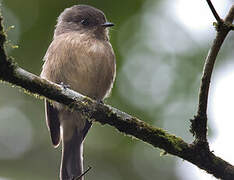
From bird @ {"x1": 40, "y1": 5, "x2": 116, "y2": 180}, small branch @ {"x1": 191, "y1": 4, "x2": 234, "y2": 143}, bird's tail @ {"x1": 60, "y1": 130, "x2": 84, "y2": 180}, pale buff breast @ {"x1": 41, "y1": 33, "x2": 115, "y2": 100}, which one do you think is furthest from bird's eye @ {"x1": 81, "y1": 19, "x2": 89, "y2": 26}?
small branch @ {"x1": 191, "y1": 4, "x2": 234, "y2": 143}

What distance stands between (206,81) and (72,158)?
293cm

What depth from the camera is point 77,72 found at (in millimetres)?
5930

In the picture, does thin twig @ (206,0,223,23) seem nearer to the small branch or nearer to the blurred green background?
the small branch

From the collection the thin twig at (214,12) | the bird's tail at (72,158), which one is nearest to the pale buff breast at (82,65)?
the bird's tail at (72,158)

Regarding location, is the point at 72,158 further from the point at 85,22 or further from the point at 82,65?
the point at 85,22

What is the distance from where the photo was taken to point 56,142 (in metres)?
6.08

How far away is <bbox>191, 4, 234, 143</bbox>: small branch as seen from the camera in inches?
137

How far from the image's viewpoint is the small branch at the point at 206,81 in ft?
11.4

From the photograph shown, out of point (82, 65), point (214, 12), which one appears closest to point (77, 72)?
point (82, 65)

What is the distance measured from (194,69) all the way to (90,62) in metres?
1.98

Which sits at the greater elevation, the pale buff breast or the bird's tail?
the pale buff breast

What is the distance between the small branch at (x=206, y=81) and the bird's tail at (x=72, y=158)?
7.30ft

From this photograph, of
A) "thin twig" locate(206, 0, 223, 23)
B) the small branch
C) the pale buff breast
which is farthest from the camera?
the pale buff breast

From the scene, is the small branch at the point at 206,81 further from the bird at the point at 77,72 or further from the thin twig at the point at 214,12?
the bird at the point at 77,72
